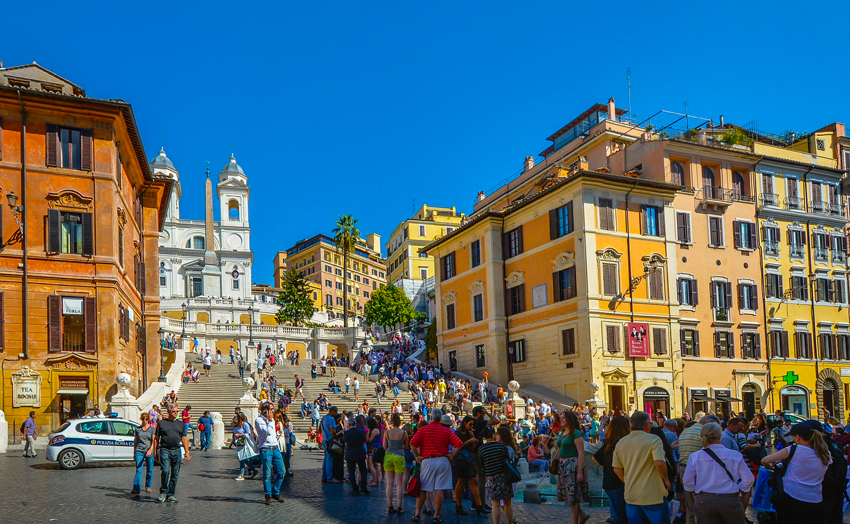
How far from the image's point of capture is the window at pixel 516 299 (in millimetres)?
43412

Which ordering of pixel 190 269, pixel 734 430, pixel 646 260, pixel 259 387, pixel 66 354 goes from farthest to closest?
1. pixel 190 269
2. pixel 646 260
3. pixel 259 387
4. pixel 66 354
5. pixel 734 430

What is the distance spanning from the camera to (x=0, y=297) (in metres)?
27.6

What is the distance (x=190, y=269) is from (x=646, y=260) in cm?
6421

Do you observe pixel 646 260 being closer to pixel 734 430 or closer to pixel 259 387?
pixel 259 387

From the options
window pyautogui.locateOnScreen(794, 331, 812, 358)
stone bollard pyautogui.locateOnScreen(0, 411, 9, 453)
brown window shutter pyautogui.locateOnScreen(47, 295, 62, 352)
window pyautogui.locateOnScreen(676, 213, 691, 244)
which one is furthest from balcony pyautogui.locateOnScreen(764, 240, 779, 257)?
stone bollard pyautogui.locateOnScreen(0, 411, 9, 453)

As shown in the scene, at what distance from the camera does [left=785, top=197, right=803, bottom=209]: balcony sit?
1813 inches

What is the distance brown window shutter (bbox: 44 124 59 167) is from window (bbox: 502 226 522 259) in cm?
2347

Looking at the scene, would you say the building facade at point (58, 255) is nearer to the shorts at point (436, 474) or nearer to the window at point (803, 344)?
the shorts at point (436, 474)

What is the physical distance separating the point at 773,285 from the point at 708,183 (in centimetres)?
671

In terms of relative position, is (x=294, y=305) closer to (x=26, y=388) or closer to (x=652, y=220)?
(x=652, y=220)

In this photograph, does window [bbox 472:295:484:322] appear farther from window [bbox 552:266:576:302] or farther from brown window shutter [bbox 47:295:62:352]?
brown window shutter [bbox 47:295:62:352]

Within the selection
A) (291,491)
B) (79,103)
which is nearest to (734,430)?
(291,491)

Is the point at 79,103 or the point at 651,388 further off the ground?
the point at 79,103

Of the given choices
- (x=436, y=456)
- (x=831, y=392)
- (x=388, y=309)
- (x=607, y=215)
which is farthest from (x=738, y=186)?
(x=388, y=309)
